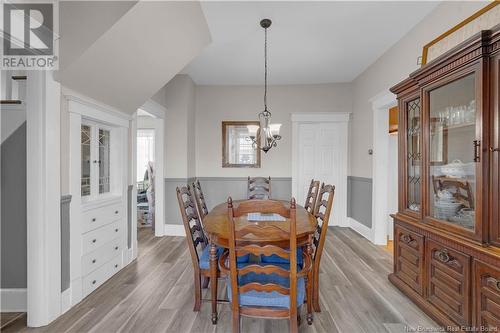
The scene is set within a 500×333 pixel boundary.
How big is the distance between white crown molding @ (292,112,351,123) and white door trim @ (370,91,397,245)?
3.33ft

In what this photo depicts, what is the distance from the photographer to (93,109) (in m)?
2.53

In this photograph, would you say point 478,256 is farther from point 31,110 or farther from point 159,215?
point 159,215

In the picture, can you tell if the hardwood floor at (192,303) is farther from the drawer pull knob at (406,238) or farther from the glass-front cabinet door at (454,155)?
the glass-front cabinet door at (454,155)

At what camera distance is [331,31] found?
3025 mm

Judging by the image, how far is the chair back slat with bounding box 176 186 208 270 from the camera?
2049mm

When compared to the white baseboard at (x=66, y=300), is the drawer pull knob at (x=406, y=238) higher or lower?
higher

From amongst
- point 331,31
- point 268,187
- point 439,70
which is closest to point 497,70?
point 439,70

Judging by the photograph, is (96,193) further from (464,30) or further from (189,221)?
(464,30)

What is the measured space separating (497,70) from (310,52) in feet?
7.86

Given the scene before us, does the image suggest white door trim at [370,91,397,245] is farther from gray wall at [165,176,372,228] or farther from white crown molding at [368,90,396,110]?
gray wall at [165,176,372,228]

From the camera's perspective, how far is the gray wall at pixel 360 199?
418 cm

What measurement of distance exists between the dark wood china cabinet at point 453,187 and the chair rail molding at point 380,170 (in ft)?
4.51

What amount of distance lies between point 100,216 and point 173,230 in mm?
1936

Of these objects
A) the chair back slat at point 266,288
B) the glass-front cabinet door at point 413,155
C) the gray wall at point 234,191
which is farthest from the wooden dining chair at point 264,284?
the gray wall at point 234,191
